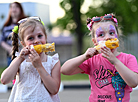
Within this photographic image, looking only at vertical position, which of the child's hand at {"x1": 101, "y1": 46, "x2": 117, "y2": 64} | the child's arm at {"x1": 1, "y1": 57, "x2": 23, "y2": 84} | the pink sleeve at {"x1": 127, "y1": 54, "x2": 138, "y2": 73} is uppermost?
the child's hand at {"x1": 101, "y1": 46, "x2": 117, "y2": 64}

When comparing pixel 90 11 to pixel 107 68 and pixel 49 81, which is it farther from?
pixel 49 81

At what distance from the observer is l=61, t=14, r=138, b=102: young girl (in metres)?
2.20

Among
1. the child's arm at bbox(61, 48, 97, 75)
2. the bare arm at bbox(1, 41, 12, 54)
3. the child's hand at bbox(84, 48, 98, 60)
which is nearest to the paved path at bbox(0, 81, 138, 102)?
the bare arm at bbox(1, 41, 12, 54)

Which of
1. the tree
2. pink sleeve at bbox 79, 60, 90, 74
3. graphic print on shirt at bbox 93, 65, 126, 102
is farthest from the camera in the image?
the tree

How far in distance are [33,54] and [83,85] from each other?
19.9 feet

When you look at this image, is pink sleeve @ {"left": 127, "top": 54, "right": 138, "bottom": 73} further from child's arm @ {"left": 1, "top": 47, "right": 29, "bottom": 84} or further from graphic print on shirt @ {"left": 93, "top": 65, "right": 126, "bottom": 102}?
child's arm @ {"left": 1, "top": 47, "right": 29, "bottom": 84}

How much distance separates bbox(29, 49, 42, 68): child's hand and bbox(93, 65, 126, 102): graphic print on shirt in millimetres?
593

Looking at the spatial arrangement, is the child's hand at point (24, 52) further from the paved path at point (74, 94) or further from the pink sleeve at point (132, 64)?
the paved path at point (74, 94)

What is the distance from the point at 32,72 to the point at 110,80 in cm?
82

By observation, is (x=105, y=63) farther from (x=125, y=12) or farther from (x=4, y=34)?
(x=125, y=12)

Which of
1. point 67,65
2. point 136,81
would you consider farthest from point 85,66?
point 136,81

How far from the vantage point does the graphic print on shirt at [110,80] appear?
7.43 feet

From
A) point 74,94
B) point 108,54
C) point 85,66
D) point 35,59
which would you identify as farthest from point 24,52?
point 74,94

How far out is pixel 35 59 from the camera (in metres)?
2.29
